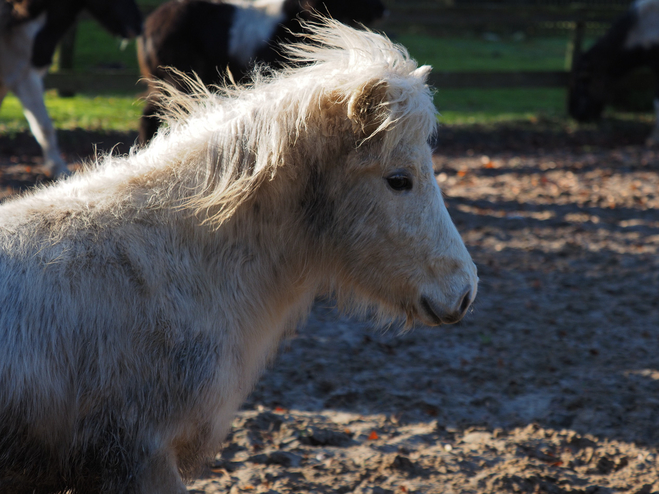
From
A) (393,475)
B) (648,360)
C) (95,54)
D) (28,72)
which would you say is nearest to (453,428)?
(393,475)

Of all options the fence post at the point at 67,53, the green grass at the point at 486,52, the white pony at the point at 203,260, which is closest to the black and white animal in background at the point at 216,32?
the white pony at the point at 203,260

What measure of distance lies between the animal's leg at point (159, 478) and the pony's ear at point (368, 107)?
1201mm

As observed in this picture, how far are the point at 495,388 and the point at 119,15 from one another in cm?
581

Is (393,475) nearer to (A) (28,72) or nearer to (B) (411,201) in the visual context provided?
(B) (411,201)

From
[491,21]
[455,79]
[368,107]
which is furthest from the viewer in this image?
[491,21]

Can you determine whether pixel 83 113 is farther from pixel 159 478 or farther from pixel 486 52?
pixel 486 52

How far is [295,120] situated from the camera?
82.2 inches

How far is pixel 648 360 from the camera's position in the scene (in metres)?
4.16

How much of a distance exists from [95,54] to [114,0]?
935 cm

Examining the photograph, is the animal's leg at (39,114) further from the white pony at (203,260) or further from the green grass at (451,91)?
the white pony at (203,260)

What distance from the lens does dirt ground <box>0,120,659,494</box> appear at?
3029mm

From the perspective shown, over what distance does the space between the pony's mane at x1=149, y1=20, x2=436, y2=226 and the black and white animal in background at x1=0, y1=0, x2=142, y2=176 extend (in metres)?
5.51

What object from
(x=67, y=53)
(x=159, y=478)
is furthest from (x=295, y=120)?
(x=67, y=53)

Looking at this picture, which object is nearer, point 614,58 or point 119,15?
point 119,15
